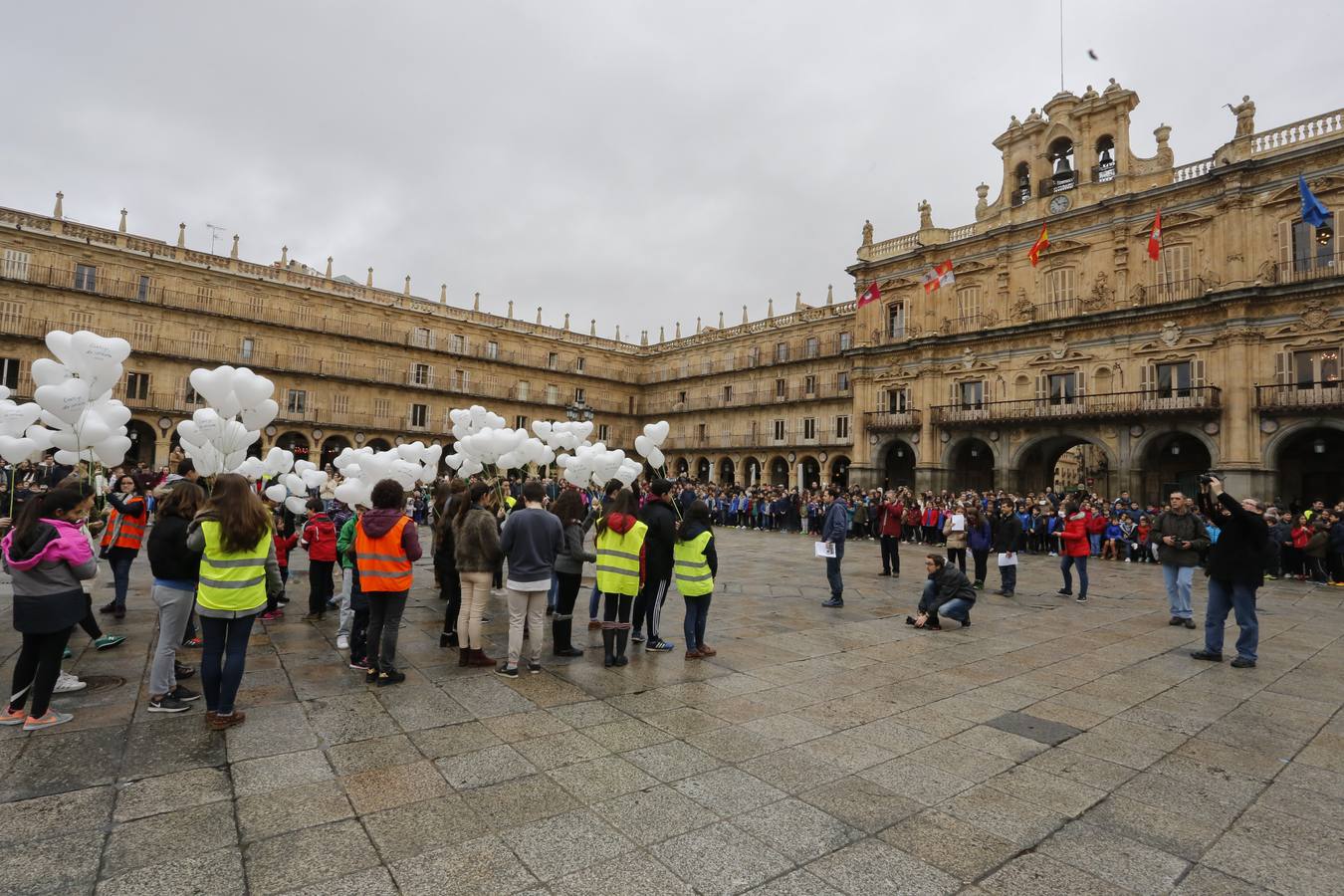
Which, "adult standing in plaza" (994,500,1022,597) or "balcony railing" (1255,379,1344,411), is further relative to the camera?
"balcony railing" (1255,379,1344,411)

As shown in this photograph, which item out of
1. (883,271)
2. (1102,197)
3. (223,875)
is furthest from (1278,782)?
(883,271)

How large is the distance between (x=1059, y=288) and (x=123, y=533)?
28.5m

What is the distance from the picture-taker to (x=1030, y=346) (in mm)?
25234

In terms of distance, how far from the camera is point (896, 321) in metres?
30.0

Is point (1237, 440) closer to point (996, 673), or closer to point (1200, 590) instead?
point (1200, 590)

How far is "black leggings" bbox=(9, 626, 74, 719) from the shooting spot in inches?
152

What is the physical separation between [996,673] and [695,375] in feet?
127

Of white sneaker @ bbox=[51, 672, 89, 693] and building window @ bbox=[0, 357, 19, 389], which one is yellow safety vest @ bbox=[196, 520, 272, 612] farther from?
building window @ bbox=[0, 357, 19, 389]

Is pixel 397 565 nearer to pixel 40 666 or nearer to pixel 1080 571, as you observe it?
pixel 40 666

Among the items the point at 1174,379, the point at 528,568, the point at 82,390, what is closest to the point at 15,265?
the point at 82,390

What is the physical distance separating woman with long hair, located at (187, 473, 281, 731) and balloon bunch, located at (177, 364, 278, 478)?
247 centimetres

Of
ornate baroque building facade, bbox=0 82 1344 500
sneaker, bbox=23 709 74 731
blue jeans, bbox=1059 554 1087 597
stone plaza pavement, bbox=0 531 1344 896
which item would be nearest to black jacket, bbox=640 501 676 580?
stone plaza pavement, bbox=0 531 1344 896

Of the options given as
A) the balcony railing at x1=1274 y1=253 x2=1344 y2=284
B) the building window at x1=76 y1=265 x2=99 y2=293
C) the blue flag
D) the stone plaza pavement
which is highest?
the building window at x1=76 y1=265 x2=99 y2=293

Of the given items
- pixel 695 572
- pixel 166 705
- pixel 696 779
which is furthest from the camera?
pixel 695 572
